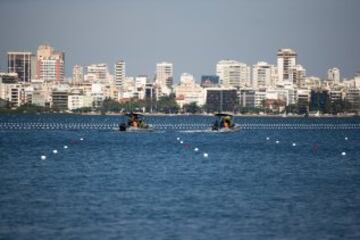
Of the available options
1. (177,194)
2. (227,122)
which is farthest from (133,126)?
(177,194)

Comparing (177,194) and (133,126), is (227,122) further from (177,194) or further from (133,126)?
(177,194)

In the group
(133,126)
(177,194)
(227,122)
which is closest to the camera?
(177,194)

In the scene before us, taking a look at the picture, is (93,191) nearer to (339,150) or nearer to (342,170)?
(342,170)

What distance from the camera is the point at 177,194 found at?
4134 centimetres

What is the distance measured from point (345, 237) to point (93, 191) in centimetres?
1327

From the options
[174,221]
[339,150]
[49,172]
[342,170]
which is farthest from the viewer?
[339,150]

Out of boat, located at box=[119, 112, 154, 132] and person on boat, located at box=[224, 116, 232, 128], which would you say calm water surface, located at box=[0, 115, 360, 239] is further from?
person on boat, located at box=[224, 116, 232, 128]


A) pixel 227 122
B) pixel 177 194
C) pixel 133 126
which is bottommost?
pixel 177 194

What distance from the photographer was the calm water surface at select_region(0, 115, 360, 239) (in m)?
33.1

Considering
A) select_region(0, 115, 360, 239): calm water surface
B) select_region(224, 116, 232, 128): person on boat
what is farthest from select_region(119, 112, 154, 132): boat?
select_region(0, 115, 360, 239): calm water surface

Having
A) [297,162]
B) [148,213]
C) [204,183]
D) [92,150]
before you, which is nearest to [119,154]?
[92,150]

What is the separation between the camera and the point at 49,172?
5112cm

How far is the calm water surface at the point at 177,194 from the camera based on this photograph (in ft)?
108

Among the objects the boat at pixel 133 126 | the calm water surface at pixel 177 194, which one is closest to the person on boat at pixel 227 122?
the boat at pixel 133 126
